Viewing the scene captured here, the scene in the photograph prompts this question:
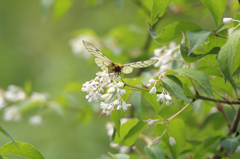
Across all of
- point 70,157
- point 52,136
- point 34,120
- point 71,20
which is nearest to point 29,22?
point 71,20

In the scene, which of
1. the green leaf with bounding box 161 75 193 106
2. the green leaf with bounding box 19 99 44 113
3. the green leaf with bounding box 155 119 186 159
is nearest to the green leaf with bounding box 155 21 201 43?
the green leaf with bounding box 161 75 193 106

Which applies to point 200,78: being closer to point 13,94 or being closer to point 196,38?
point 196,38

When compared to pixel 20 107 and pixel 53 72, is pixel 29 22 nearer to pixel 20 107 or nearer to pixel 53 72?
pixel 53 72

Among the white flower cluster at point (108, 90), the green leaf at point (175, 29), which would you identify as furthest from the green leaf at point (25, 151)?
the green leaf at point (175, 29)

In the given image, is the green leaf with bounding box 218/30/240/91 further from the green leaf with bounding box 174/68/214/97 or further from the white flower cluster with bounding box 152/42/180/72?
the white flower cluster with bounding box 152/42/180/72

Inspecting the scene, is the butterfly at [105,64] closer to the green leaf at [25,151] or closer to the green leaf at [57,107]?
the green leaf at [25,151]

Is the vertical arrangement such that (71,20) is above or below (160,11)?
below
